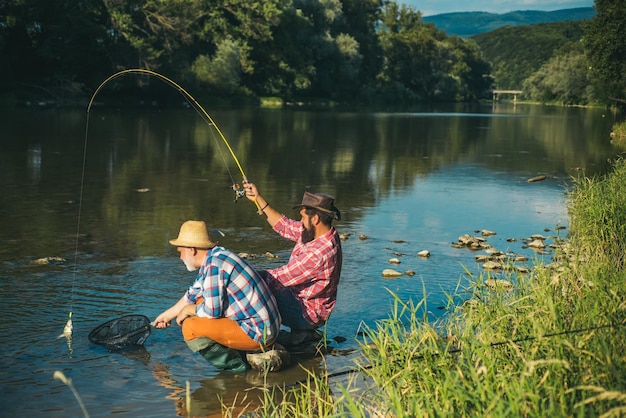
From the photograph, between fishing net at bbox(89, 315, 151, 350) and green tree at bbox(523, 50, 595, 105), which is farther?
green tree at bbox(523, 50, 595, 105)

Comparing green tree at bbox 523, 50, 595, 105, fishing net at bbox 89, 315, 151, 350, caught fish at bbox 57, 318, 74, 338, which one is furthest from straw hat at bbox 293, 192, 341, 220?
green tree at bbox 523, 50, 595, 105

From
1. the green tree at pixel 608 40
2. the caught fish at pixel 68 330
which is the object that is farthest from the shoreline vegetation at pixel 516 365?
the green tree at pixel 608 40

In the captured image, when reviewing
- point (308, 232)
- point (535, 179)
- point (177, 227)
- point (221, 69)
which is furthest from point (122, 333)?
point (221, 69)

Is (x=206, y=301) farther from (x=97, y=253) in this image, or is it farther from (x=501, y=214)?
(x=501, y=214)

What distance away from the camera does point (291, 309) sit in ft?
22.4

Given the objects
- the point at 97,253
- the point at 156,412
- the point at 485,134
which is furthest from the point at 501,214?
the point at 485,134

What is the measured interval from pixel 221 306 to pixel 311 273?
36.1 inches

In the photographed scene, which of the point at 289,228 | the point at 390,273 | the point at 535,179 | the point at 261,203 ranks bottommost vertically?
the point at 390,273

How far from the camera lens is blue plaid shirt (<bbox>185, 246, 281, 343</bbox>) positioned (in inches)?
237

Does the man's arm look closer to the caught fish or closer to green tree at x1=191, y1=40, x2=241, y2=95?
the caught fish

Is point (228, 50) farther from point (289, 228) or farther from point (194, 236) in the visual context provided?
point (194, 236)

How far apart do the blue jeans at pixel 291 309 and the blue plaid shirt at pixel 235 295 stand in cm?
50

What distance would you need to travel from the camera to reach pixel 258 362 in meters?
6.35

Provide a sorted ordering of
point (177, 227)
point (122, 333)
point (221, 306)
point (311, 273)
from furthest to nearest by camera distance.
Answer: point (177, 227) < point (122, 333) < point (311, 273) < point (221, 306)
